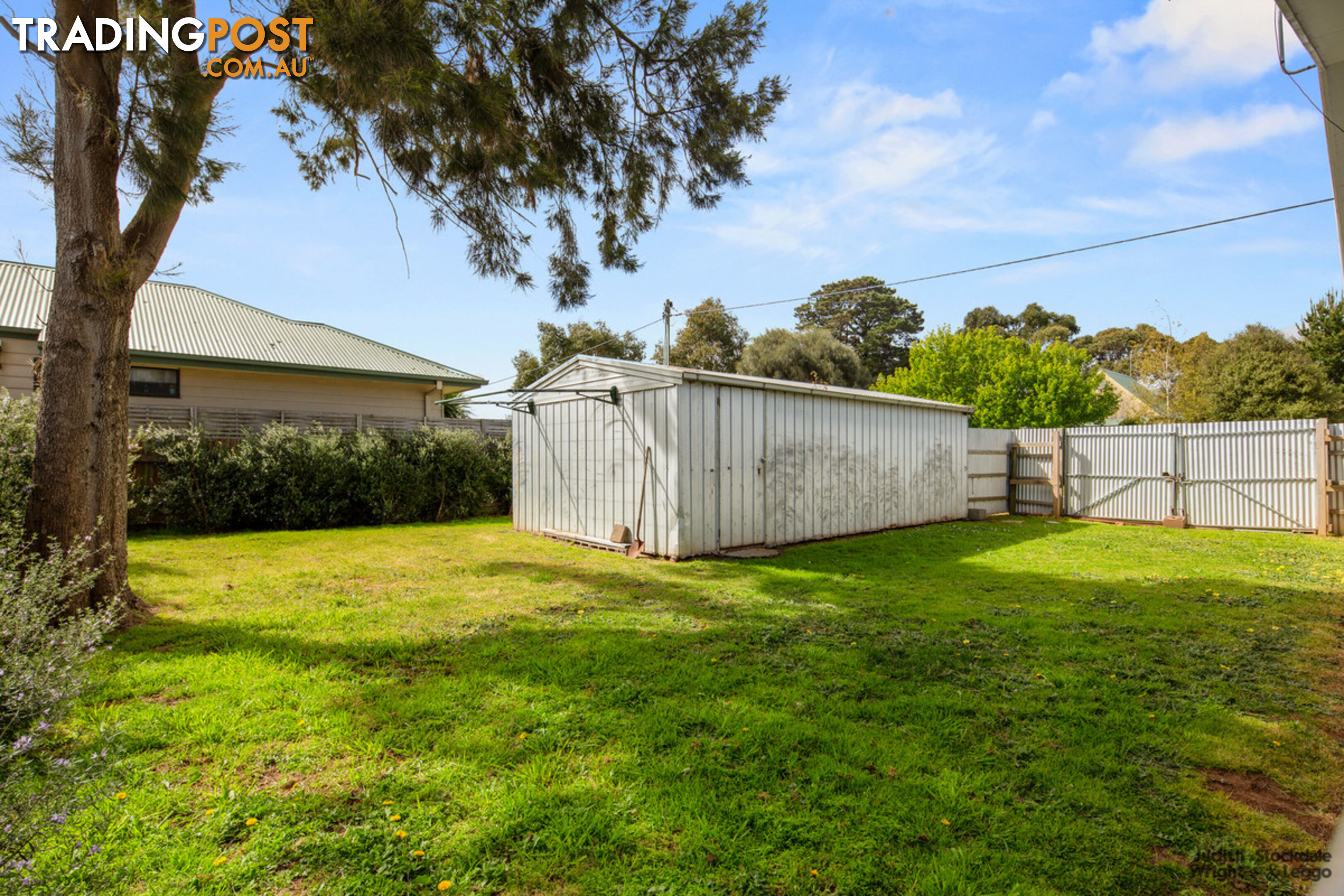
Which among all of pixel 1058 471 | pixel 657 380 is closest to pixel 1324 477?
pixel 1058 471

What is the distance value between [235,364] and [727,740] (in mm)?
13706

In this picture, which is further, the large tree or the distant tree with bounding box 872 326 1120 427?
the distant tree with bounding box 872 326 1120 427

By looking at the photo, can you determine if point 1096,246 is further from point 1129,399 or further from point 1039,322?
point 1039,322

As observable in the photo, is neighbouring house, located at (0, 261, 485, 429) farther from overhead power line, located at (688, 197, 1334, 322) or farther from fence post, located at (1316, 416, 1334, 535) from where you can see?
fence post, located at (1316, 416, 1334, 535)

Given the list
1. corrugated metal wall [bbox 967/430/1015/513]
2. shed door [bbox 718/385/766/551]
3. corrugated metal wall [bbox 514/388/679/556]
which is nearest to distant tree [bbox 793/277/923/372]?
corrugated metal wall [bbox 967/430/1015/513]

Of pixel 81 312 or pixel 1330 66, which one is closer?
pixel 1330 66

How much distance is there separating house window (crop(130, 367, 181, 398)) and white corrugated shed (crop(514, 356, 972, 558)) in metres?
7.57

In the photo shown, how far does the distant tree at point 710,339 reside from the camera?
29.0 meters

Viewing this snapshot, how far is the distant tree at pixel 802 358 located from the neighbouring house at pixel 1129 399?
33.2 feet

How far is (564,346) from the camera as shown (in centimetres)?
2598

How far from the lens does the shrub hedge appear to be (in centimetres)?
1007

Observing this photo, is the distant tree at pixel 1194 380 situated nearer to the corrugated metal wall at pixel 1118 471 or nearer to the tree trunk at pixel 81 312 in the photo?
the corrugated metal wall at pixel 1118 471

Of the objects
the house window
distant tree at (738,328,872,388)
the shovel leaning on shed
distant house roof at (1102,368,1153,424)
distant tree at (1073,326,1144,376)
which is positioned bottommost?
the shovel leaning on shed

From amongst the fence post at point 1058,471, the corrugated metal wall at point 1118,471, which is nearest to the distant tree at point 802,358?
the fence post at point 1058,471
